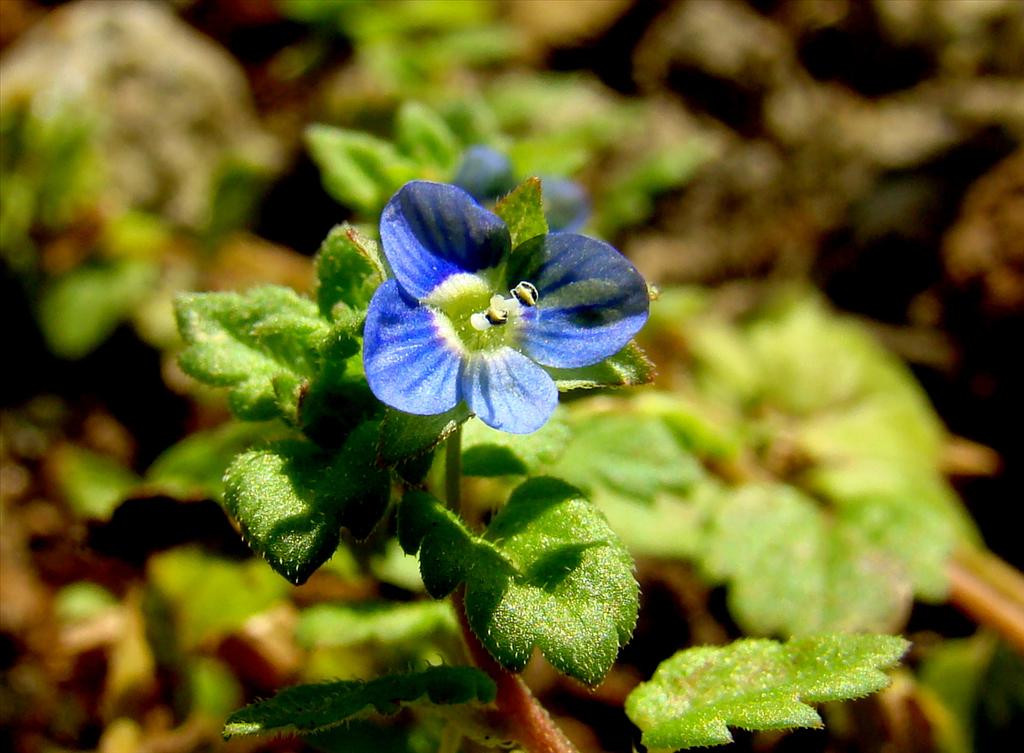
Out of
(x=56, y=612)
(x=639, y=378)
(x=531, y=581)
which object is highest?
(x=639, y=378)

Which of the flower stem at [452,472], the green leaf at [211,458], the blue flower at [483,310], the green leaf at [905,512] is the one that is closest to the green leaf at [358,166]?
the green leaf at [211,458]

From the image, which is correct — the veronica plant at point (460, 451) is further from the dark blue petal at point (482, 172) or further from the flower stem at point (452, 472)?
the dark blue petal at point (482, 172)

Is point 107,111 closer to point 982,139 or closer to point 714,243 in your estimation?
point 714,243

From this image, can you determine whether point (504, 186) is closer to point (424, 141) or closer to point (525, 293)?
point (424, 141)

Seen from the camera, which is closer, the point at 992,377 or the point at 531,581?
the point at 531,581

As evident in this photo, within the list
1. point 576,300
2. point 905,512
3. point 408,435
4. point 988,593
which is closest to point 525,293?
point 576,300

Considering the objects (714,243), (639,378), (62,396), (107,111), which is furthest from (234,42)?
(639,378)

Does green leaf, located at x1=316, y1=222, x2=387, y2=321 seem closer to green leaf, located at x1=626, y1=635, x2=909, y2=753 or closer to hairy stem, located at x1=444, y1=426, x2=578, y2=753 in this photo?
hairy stem, located at x1=444, y1=426, x2=578, y2=753

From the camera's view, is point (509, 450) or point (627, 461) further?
point (627, 461)
